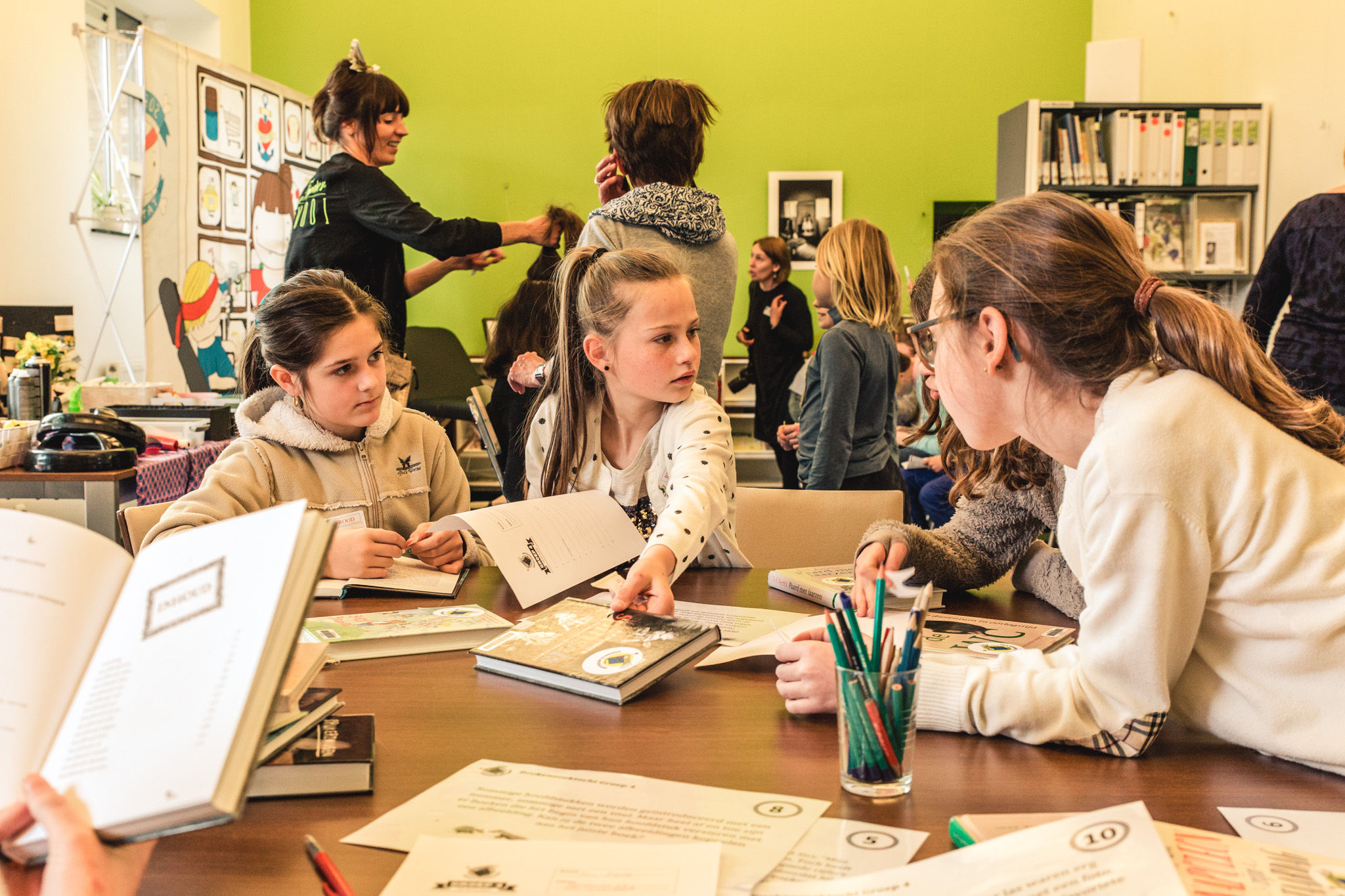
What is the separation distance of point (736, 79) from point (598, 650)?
17.0 ft

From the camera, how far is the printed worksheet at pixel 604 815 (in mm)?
659

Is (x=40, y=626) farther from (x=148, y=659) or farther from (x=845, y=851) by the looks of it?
(x=845, y=851)

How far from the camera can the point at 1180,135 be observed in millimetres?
4605

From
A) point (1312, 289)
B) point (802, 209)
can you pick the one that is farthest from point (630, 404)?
point (802, 209)

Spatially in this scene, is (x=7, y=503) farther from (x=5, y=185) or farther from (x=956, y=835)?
(x=956, y=835)

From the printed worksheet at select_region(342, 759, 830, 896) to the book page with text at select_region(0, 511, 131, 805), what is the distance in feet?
0.68

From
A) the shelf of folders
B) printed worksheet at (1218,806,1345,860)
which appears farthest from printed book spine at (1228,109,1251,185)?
printed worksheet at (1218,806,1345,860)

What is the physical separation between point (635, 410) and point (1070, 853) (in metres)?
1.28

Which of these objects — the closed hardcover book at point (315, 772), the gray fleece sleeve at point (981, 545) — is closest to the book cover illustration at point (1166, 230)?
the gray fleece sleeve at point (981, 545)

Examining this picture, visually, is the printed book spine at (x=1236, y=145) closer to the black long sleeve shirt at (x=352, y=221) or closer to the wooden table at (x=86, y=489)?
the black long sleeve shirt at (x=352, y=221)

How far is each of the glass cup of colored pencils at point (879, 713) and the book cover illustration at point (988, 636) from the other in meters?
0.30

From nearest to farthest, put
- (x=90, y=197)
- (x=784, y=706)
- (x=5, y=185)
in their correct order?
(x=784, y=706)
(x=5, y=185)
(x=90, y=197)

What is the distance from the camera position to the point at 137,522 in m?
1.53

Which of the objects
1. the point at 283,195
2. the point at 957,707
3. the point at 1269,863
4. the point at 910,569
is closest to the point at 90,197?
the point at 283,195
